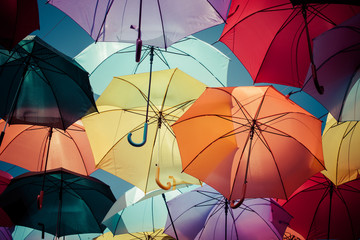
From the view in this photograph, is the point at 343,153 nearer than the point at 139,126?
Yes

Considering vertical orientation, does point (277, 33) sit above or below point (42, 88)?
above

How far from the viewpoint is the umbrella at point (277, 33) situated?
5410 mm

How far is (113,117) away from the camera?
630cm

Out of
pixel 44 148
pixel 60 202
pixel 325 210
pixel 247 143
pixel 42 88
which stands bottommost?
pixel 60 202

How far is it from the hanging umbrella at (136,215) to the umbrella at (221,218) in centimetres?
50

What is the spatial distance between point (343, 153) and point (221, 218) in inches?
99.1

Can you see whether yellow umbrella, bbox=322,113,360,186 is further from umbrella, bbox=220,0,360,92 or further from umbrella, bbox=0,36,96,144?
umbrella, bbox=0,36,96,144

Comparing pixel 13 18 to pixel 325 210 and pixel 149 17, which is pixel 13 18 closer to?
pixel 149 17

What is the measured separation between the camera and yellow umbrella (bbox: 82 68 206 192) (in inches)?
241

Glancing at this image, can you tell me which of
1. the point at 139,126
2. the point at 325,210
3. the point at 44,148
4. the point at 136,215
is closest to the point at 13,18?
the point at 139,126

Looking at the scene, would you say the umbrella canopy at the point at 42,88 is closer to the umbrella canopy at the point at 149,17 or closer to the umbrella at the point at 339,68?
the umbrella canopy at the point at 149,17

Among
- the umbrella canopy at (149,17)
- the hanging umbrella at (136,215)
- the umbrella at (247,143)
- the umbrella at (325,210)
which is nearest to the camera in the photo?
the umbrella canopy at (149,17)

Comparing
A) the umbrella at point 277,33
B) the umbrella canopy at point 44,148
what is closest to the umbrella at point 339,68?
the umbrella at point 277,33

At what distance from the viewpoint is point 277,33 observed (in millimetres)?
5668
